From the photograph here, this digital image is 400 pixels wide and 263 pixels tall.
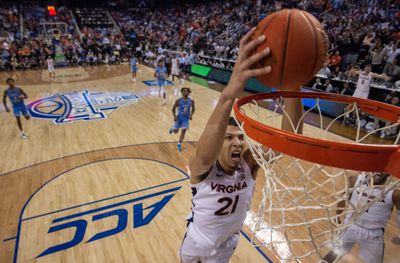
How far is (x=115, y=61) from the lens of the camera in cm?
2092

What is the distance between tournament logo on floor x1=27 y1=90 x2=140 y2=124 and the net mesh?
5.62m

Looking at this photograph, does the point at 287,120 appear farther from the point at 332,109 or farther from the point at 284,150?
the point at 332,109

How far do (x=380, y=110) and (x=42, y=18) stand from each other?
30.0 meters

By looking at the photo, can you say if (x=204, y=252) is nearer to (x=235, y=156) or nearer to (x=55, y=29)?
(x=235, y=156)

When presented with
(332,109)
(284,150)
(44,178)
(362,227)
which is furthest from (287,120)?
(332,109)

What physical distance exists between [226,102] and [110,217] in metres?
3.35

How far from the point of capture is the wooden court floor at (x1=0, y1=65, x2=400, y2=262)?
3.46m

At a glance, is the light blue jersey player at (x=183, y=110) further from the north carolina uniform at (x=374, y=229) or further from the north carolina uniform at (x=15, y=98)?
the north carolina uniform at (x=374, y=229)

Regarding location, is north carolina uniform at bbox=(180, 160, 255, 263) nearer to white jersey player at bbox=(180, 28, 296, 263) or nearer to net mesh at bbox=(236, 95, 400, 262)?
white jersey player at bbox=(180, 28, 296, 263)

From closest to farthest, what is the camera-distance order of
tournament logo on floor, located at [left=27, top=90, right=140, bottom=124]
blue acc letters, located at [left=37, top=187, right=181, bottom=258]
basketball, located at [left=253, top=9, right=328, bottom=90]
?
basketball, located at [left=253, top=9, right=328, bottom=90] < blue acc letters, located at [left=37, top=187, right=181, bottom=258] < tournament logo on floor, located at [left=27, top=90, right=140, bottom=124]

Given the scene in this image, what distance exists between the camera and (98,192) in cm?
462

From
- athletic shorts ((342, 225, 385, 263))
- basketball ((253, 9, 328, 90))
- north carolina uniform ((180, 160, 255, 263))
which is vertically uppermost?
basketball ((253, 9, 328, 90))

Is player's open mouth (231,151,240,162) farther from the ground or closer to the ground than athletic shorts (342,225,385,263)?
farther from the ground

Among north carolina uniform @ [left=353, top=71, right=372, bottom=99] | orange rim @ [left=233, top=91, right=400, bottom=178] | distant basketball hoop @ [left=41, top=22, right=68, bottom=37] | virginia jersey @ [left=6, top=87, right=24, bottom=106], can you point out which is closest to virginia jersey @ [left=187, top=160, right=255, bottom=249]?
orange rim @ [left=233, top=91, right=400, bottom=178]
